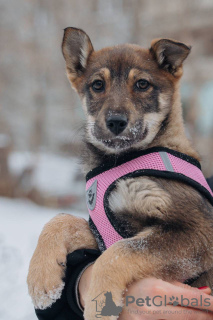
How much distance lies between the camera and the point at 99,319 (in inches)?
89.3

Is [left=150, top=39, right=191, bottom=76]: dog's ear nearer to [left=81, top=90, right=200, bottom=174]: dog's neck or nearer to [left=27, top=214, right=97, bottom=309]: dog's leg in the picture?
[left=81, top=90, right=200, bottom=174]: dog's neck

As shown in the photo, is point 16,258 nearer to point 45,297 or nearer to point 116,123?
point 45,297

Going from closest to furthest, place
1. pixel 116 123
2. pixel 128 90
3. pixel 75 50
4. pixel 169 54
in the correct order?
pixel 116 123
pixel 128 90
pixel 169 54
pixel 75 50

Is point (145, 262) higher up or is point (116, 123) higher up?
point (116, 123)

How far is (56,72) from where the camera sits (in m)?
14.0

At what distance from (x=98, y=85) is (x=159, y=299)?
2.06m

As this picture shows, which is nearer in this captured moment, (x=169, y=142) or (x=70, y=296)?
(x=70, y=296)

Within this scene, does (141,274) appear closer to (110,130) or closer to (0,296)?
(110,130)

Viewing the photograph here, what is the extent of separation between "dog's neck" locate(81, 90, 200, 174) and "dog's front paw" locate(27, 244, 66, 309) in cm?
94

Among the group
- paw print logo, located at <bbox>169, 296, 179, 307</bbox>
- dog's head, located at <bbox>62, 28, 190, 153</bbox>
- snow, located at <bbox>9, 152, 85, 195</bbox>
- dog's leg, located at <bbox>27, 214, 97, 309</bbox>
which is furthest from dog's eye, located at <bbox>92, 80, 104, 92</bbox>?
snow, located at <bbox>9, 152, 85, 195</bbox>

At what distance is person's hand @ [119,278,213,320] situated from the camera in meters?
2.26

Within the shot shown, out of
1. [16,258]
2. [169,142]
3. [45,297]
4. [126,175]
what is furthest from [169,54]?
[16,258]

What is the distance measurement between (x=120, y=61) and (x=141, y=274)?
6.47ft

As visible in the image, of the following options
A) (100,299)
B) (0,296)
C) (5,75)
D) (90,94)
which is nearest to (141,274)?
(100,299)
